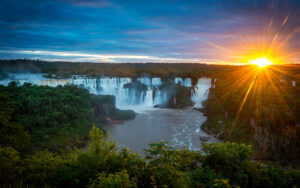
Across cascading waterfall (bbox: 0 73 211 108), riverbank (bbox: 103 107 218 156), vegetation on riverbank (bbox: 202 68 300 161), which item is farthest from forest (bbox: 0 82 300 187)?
cascading waterfall (bbox: 0 73 211 108)

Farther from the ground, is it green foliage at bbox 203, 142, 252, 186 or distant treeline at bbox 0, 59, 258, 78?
distant treeline at bbox 0, 59, 258, 78

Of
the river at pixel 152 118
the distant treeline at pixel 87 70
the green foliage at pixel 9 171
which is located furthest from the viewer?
the distant treeline at pixel 87 70

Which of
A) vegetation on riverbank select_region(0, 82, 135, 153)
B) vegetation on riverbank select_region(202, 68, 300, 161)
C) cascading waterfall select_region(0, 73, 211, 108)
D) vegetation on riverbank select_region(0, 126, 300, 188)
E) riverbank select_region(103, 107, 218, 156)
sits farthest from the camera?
cascading waterfall select_region(0, 73, 211, 108)

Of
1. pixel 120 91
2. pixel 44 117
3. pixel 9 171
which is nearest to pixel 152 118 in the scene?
pixel 120 91

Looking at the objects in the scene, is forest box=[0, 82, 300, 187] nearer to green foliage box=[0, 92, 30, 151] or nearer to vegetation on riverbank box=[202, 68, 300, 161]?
green foliage box=[0, 92, 30, 151]

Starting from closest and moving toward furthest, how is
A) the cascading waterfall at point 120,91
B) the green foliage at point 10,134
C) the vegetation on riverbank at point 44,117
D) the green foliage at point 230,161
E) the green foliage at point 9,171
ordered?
the green foliage at point 9,171
the green foliage at point 230,161
the green foliage at point 10,134
the vegetation on riverbank at point 44,117
the cascading waterfall at point 120,91

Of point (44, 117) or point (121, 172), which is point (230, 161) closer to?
point (121, 172)

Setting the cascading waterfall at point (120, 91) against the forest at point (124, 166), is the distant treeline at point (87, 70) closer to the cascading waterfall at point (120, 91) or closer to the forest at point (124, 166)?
the cascading waterfall at point (120, 91)

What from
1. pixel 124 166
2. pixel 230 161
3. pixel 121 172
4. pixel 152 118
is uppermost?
pixel 121 172

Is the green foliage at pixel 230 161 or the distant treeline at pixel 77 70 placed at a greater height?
the distant treeline at pixel 77 70

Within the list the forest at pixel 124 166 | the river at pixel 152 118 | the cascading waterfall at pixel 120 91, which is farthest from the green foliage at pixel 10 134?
the cascading waterfall at pixel 120 91

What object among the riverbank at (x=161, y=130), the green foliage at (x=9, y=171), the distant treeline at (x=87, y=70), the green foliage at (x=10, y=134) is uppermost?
the distant treeline at (x=87, y=70)
